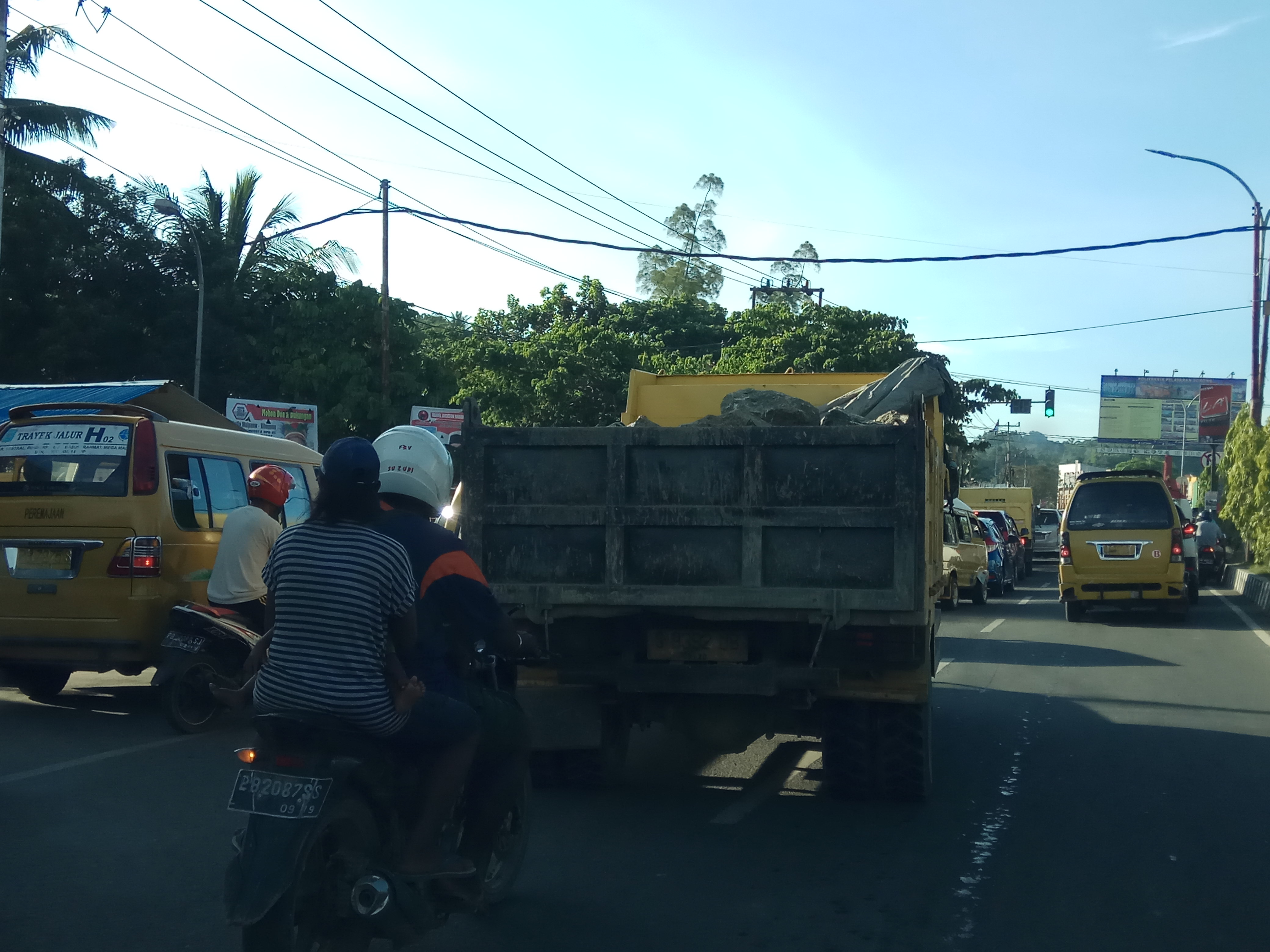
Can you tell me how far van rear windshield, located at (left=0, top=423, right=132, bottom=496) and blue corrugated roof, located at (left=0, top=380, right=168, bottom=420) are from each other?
6996 millimetres

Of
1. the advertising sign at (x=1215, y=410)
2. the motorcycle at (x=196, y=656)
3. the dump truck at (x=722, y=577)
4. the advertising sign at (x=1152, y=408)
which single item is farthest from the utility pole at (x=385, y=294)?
the advertising sign at (x=1152, y=408)

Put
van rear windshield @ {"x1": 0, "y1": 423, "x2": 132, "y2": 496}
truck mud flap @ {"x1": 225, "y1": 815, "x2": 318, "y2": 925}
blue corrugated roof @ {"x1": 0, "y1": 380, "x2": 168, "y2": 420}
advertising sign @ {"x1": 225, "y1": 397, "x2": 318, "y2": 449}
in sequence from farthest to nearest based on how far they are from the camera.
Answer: advertising sign @ {"x1": 225, "y1": 397, "x2": 318, "y2": 449}
blue corrugated roof @ {"x1": 0, "y1": 380, "x2": 168, "y2": 420}
van rear windshield @ {"x1": 0, "y1": 423, "x2": 132, "y2": 496}
truck mud flap @ {"x1": 225, "y1": 815, "x2": 318, "y2": 925}

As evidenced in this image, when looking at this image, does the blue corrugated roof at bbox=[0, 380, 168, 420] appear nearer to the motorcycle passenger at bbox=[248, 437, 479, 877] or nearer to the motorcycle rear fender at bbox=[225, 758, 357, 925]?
the motorcycle passenger at bbox=[248, 437, 479, 877]

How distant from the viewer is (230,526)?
792cm

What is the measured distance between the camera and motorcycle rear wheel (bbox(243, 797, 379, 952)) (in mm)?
3385

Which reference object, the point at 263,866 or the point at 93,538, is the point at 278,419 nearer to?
the point at 93,538

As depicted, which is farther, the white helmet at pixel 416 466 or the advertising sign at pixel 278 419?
the advertising sign at pixel 278 419

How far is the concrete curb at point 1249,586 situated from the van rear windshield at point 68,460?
19242mm

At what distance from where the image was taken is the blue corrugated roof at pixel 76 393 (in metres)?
15.9

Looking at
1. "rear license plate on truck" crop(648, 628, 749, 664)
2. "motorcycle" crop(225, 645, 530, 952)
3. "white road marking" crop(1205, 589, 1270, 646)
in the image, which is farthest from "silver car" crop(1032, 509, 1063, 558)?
"motorcycle" crop(225, 645, 530, 952)

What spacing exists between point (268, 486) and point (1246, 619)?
55.0ft

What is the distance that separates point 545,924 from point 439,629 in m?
1.36

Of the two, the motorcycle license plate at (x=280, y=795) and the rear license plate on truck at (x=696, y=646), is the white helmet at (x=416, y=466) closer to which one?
the motorcycle license plate at (x=280, y=795)

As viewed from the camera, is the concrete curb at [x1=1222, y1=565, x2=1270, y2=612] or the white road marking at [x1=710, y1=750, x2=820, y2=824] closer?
the white road marking at [x1=710, y1=750, x2=820, y2=824]
